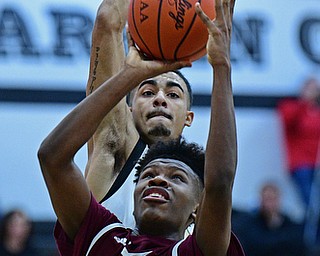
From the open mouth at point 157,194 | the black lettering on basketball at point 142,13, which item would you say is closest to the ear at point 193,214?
the open mouth at point 157,194

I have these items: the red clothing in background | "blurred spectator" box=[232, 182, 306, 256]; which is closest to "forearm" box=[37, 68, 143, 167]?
"blurred spectator" box=[232, 182, 306, 256]

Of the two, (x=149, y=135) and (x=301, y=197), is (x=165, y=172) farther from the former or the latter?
(x=301, y=197)

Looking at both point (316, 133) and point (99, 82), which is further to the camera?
point (316, 133)

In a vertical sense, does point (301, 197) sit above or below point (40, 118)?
below

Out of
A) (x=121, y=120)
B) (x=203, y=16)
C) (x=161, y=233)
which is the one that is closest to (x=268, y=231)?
(x=121, y=120)

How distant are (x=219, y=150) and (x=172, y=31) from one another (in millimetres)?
652

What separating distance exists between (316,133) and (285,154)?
546 millimetres

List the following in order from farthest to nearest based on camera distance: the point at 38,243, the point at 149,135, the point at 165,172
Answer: the point at 38,243 → the point at 149,135 → the point at 165,172

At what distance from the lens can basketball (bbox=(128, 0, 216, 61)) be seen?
4191 mm

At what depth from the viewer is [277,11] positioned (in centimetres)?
1073

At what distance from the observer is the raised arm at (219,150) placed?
3852 millimetres

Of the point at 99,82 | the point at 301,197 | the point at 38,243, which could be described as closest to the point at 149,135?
the point at 99,82

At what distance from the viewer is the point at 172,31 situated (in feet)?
13.8

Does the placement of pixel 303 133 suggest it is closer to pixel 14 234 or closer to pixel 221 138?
pixel 14 234
